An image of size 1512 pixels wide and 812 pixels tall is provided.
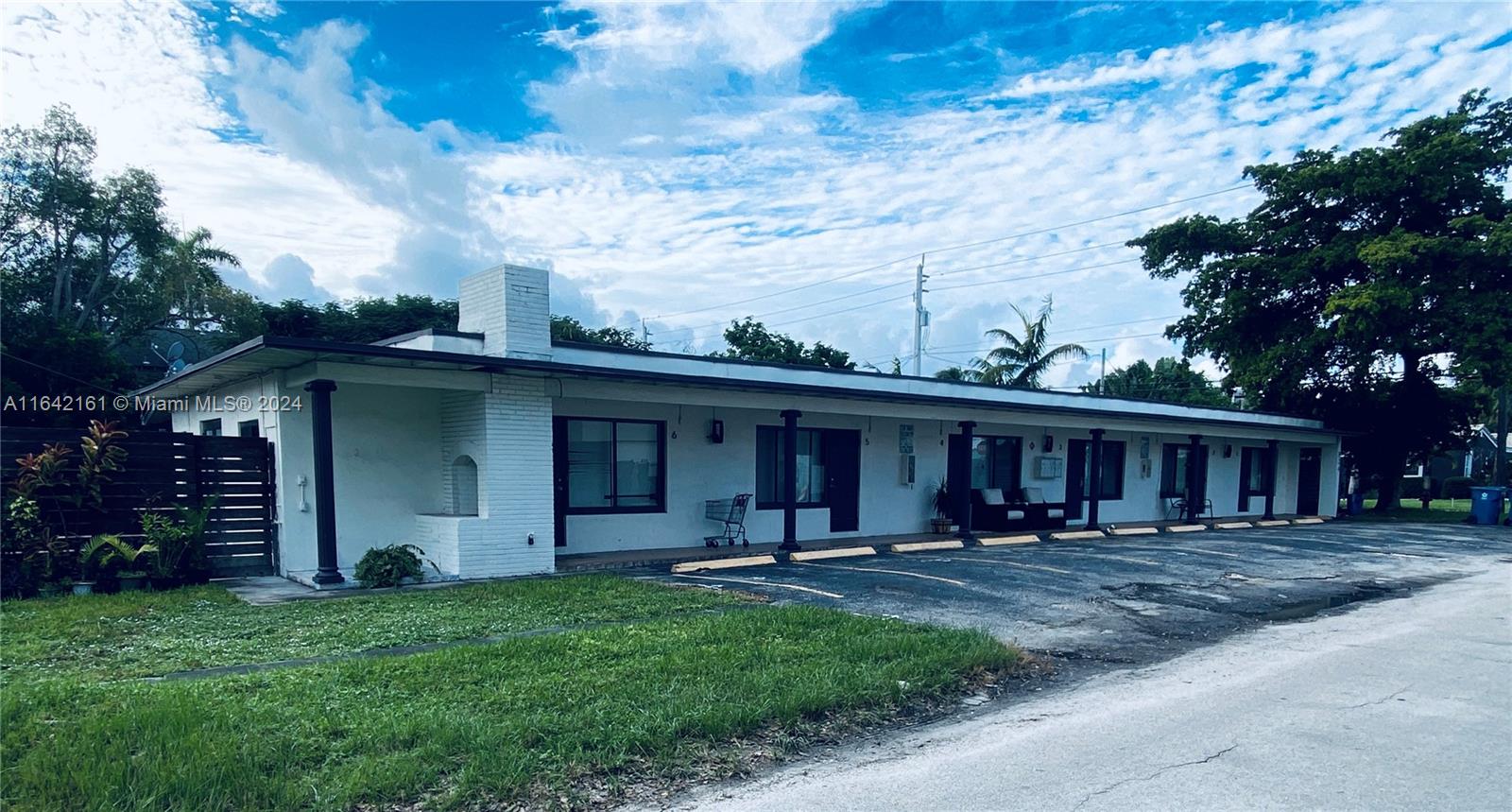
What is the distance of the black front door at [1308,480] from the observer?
25.9 m

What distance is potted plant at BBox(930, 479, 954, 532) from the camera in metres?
16.4

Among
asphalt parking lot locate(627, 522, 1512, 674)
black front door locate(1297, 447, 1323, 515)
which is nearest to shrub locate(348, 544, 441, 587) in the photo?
asphalt parking lot locate(627, 522, 1512, 674)

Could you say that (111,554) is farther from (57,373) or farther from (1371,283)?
(1371,283)

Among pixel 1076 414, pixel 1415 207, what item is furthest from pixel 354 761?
pixel 1415 207

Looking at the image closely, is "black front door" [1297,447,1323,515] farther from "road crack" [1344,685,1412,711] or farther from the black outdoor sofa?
"road crack" [1344,685,1412,711]

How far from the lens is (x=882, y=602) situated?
8.96 metres

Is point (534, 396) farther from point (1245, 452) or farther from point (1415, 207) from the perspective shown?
point (1415, 207)

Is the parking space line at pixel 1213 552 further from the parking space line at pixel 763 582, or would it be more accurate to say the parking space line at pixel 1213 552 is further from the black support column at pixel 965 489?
the parking space line at pixel 763 582

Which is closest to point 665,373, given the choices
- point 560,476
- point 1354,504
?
point 560,476

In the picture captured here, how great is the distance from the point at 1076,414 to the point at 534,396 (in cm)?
1139

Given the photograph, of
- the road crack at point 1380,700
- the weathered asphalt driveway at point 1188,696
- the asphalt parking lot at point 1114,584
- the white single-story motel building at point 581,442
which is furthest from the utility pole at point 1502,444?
the road crack at point 1380,700

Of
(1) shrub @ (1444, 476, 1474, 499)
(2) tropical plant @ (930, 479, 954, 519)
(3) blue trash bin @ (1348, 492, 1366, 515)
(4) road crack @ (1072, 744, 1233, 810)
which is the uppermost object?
(1) shrub @ (1444, 476, 1474, 499)

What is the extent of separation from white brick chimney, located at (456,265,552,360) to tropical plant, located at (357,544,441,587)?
2.83m

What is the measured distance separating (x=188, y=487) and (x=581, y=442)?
15.9ft
